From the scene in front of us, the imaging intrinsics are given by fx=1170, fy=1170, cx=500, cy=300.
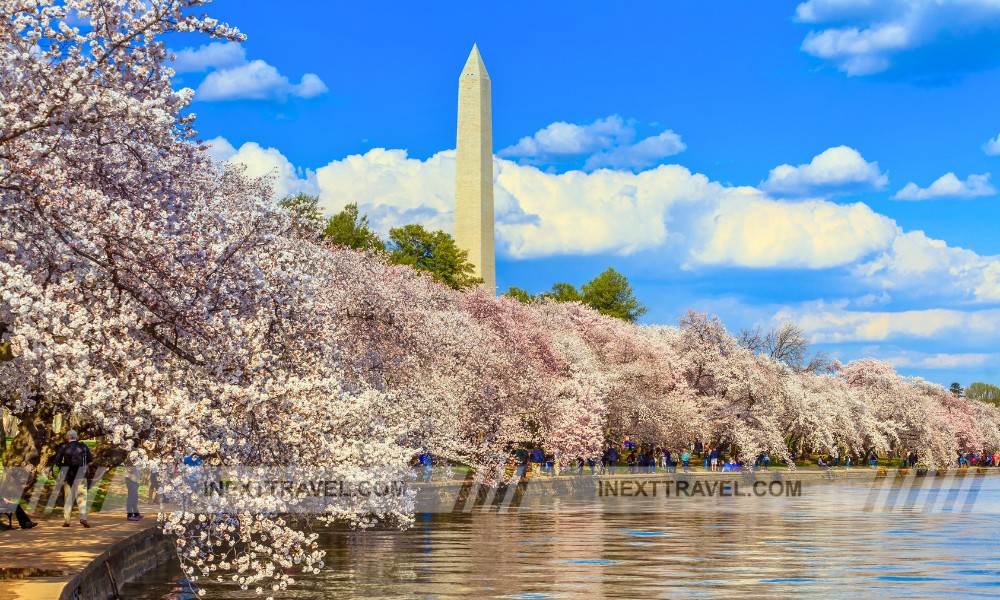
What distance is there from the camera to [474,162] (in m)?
79.2

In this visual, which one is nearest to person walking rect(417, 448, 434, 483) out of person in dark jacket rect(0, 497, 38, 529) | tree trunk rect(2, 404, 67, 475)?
tree trunk rect(2, 404, 67, 475)

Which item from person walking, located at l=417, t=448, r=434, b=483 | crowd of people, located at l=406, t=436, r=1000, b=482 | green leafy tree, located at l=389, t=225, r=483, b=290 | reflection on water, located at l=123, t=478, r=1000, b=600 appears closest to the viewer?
reflection on water, located at l=123, t=478, r=1000, b=600

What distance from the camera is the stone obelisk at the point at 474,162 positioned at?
78.2 m

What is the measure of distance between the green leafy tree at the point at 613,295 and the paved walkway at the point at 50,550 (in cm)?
11135

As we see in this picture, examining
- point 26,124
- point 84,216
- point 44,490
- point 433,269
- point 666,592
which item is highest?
point 433,269

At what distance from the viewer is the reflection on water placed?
914 inches

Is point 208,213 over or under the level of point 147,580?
over

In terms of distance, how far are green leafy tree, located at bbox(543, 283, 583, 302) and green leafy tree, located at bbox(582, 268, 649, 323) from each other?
1449 mm

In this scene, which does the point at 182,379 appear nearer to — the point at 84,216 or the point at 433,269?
the point at 84,216

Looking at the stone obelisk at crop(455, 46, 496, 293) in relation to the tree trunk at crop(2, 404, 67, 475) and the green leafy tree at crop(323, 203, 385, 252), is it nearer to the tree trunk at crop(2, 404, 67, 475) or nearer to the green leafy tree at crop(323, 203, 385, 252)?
the green leafy tree at crop(323, 203, 385, 252)

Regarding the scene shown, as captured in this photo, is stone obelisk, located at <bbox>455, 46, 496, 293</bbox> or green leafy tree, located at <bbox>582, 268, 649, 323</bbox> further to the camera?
green leafy tree, located at <bbox>582, 268, 649, 323</bbox>

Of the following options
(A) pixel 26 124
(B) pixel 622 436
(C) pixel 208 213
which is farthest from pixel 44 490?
(B) pixel 622 436

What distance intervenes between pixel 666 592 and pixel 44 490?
56.0 feet

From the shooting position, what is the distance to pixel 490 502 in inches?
1954
